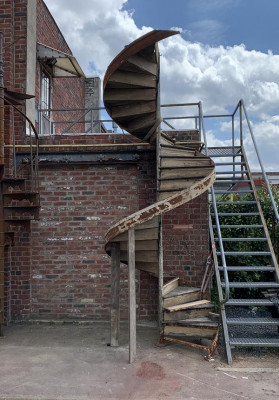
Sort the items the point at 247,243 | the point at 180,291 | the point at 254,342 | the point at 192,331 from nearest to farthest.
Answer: the point at 254,342
the point at 192,331
the point at 180,291
the point at 247,243

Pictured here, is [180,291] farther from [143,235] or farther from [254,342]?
[254,342]

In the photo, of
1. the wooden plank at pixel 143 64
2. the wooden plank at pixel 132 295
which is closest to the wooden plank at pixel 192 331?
the wooden plank at pixel 132 295

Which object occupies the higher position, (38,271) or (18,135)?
(18,135)

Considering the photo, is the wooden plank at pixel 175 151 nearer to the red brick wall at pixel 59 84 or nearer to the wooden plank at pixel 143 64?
the wooden plank at pixel 143 64

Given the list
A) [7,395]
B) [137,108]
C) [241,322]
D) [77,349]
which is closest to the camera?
[7,395]

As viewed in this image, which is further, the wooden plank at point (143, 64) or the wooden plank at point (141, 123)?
the wooden plank at point (141, 123)

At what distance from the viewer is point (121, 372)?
4051mm

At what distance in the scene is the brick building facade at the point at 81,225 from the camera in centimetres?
604

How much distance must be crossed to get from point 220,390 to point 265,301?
1492 millimetres

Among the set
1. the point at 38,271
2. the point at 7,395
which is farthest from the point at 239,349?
the point at 38,271

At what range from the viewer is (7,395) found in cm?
353

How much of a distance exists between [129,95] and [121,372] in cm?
361

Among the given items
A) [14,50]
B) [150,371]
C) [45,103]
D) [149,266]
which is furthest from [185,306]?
[45,103]

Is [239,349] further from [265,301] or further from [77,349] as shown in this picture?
[77,349]
